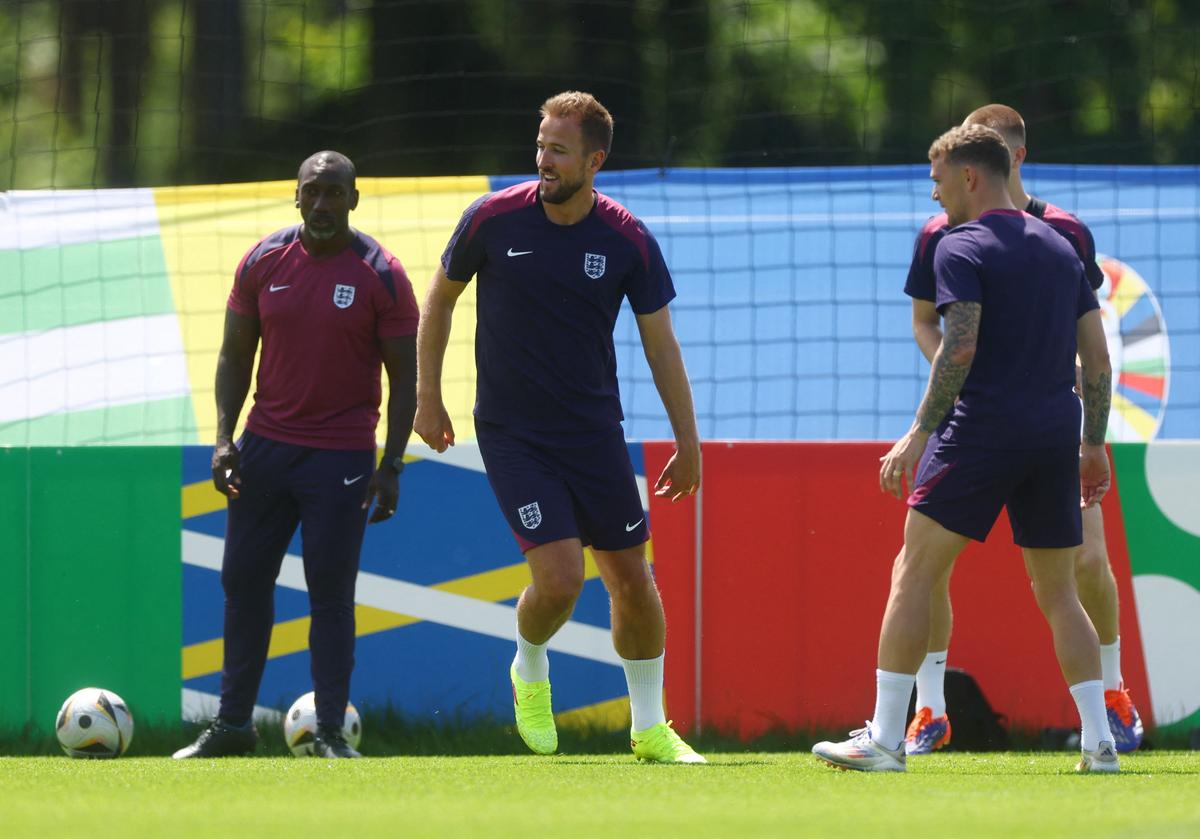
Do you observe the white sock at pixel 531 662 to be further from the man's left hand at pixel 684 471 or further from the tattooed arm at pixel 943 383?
the tattooed arm at pixel 943 383

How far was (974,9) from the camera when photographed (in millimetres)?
14484

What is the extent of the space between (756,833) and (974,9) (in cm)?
1161

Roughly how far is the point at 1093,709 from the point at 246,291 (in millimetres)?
3399

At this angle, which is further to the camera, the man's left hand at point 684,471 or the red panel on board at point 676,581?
the red panel on board at point 676,581

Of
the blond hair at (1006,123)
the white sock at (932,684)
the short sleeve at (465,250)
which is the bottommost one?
the white sock at (932,684)

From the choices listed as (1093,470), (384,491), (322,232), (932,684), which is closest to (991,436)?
(1093,470)

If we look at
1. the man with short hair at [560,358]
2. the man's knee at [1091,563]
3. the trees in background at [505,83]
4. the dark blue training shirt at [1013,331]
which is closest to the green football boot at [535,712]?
the man with short hair at [560,358]

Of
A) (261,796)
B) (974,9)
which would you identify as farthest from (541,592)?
(974,9)

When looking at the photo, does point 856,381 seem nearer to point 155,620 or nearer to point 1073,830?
point 155,620

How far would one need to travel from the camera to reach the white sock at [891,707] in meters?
5.52

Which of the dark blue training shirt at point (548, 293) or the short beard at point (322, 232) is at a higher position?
the short beard at point (322, 232)

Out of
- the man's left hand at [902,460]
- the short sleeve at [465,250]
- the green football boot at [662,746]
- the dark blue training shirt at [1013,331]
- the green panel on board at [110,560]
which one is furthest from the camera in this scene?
the green panel on board at [110,560]

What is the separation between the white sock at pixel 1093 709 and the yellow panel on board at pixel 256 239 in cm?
356

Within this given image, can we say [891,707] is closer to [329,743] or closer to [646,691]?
[646,691]
